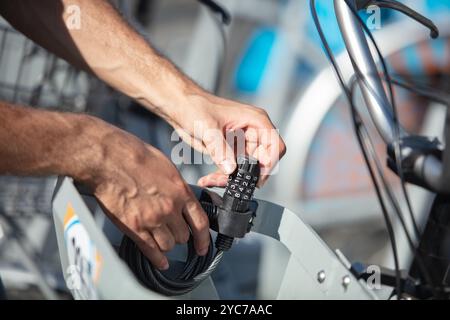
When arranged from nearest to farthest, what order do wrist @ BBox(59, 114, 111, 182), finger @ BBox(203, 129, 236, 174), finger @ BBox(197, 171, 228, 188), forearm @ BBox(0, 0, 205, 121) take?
wrist @ BBox(59, 114, 111, 182) → finger @ BBox(203, 129, 236, 174) → finger @ BBox(197, 171, 228, 188) → forearm @ BBox(0, 0, 205, 121)

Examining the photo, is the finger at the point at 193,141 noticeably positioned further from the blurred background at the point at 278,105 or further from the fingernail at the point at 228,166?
the blurred background at the point at 278,105

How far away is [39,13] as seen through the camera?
1711 millimetres

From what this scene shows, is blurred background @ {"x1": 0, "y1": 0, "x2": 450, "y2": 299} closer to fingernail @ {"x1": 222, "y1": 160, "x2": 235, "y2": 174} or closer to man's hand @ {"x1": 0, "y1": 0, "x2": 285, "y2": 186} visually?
man's hand @ {"x1": 0, "y1": 0, "x2": 285, "y2": 186}

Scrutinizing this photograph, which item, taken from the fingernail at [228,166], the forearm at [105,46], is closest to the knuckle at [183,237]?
the fingernail at [228,166]

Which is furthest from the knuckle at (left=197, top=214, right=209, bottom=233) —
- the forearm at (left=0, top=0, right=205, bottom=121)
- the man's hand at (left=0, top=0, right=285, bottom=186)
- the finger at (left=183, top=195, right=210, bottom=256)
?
the forearm at (left=0, top=0, right=205, bottom=121)

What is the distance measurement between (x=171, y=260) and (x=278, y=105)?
6.15 feet

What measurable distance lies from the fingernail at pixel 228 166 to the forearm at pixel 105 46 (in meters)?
0.30

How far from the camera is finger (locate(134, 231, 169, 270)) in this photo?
1172 mm

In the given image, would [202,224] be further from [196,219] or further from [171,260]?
[171,260]

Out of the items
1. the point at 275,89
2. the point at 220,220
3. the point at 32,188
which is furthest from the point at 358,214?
the point at 220,220

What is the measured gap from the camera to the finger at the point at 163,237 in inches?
46.3
